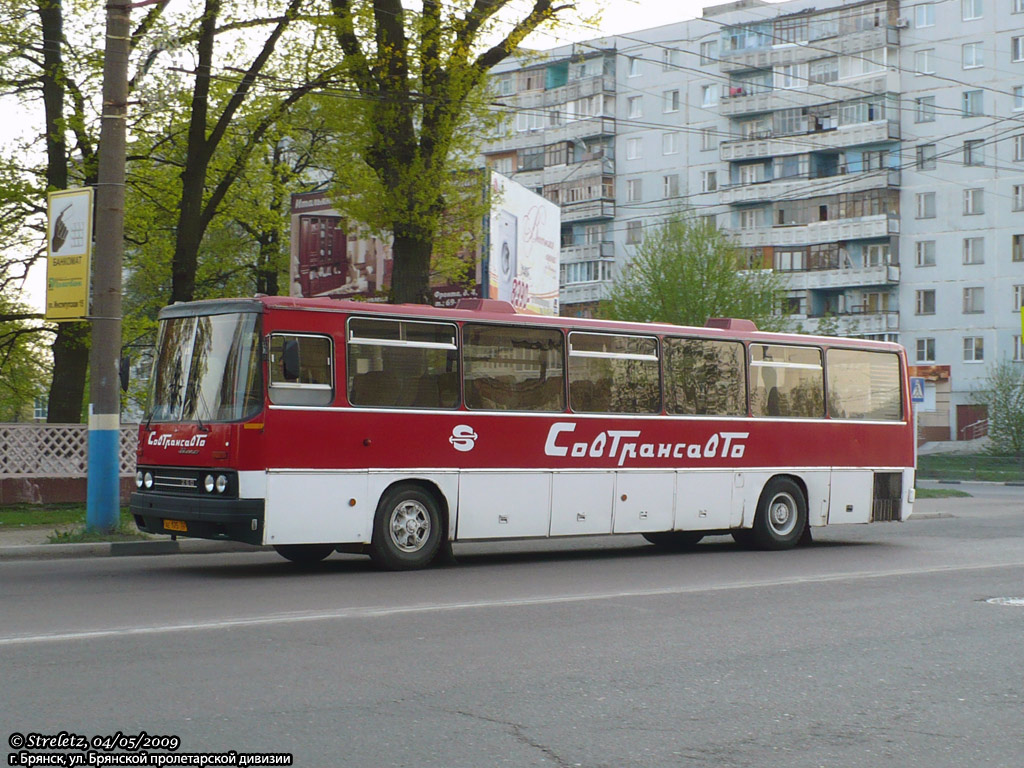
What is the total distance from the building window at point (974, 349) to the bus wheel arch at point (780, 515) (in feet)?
199

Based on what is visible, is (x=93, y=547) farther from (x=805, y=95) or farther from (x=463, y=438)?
(x=805, y=95)

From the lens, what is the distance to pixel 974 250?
251ft

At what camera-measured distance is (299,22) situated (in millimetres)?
25203

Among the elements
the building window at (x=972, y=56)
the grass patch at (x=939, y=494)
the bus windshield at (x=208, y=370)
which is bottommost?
the grass patch at (x=939, y=494)

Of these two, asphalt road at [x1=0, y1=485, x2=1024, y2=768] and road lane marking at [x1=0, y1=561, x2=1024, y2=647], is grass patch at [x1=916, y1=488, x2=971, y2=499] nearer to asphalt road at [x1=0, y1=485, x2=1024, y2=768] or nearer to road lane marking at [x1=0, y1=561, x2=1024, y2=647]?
road lane marking at [x1=0, y1=561, x2=1024, y2=647]

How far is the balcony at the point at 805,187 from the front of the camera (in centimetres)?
7775

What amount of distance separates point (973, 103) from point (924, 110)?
8.53 feet

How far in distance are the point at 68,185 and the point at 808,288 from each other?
56.7m

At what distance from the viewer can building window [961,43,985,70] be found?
7556cm

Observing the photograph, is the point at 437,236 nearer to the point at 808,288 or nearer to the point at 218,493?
the point at 218,493

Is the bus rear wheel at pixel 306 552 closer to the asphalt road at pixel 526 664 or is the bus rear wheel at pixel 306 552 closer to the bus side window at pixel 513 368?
the asphalt road at pixel 526 664

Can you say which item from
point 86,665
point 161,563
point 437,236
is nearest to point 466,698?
point 86,665

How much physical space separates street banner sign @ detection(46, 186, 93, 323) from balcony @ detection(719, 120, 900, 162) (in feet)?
212

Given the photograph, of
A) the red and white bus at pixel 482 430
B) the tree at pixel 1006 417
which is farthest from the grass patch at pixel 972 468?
the red and white bus at pixel 482 430
